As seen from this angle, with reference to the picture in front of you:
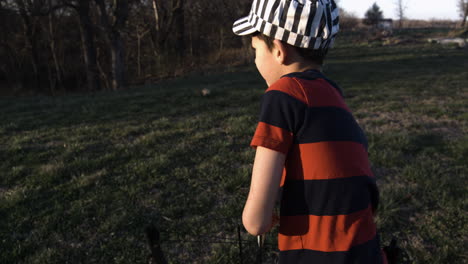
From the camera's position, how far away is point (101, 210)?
332 centimetres

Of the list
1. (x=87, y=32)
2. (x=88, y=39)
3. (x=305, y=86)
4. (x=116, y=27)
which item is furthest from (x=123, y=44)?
(x=305, y=86)

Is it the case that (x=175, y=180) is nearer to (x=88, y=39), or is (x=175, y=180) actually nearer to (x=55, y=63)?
(x=88, y=39)

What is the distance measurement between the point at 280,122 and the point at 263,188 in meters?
0.24

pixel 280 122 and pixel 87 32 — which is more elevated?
pixel 87 32

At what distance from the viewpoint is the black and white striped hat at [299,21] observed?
1.14 meters

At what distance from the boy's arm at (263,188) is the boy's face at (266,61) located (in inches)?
14.6

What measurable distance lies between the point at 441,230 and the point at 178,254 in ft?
8.13

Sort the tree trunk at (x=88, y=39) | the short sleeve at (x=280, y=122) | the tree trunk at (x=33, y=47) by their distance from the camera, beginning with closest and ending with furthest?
the short sleeve at (x=280, y=122) → the tree trunk at (x=88, y=39) → the tree trunk at (x=33, y=47)

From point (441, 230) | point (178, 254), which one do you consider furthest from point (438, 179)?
point (178, 254)

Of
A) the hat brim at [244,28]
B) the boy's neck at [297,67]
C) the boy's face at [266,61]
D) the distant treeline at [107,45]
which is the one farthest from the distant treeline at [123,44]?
the boy's neck at [297,67]

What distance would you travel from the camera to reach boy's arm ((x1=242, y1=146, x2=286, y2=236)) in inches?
42.2

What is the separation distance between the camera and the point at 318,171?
3.70ft

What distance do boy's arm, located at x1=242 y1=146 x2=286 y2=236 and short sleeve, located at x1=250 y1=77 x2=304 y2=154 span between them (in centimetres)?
3

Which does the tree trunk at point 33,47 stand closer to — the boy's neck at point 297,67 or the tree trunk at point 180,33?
the tree trunk at point 180,33
